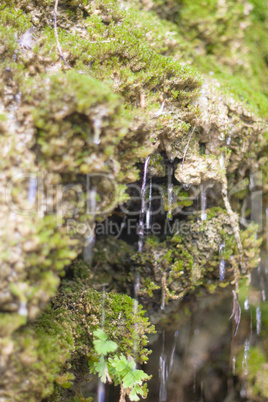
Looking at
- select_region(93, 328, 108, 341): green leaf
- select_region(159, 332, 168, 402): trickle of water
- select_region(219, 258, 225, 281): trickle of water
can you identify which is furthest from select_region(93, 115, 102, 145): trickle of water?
select_region(159, 332, 168, 402): trickle of water

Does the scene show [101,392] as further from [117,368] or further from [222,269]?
[222,269]

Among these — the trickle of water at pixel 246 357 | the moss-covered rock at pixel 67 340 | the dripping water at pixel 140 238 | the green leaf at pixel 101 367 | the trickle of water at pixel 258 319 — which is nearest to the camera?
the moss-covered rock at pixel 67 340

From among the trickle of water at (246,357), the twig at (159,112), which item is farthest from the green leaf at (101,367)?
the trickle of water at (246,357)

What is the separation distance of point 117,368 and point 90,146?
6.28 ft

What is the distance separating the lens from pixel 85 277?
331 centimetres

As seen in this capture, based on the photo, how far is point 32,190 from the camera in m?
2.01

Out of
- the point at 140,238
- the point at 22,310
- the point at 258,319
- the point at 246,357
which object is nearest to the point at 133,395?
the point at 22,310

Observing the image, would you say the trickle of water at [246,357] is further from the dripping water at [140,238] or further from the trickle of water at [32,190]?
the trickle of water at [32,190]

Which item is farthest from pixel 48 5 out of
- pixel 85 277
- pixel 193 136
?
pixel 85 277

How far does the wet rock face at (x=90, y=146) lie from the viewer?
1.95 meters

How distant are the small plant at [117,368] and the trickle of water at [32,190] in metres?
1.33

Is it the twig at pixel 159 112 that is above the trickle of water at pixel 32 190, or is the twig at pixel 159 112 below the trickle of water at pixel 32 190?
above

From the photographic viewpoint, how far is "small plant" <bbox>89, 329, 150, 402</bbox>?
2.50 metres

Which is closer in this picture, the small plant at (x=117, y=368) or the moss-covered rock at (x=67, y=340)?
the moss-covered rock at (x=67, y=340)
